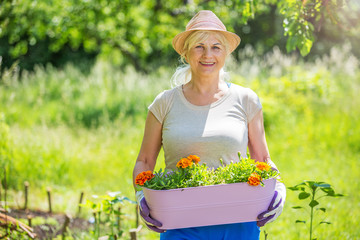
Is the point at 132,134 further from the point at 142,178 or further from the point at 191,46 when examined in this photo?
the point at 142,178

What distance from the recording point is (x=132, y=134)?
6.46 m

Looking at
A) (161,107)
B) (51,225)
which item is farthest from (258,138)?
(51,225)

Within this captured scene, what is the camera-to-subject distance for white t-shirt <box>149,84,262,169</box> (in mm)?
2170

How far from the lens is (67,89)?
8.73 meters

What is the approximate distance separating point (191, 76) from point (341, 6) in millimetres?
1119

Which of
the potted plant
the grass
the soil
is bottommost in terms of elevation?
the soil

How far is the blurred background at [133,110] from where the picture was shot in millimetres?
3637

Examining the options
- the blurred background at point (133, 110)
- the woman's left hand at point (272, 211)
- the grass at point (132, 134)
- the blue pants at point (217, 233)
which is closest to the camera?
the woman's left hand at point (272, 211)

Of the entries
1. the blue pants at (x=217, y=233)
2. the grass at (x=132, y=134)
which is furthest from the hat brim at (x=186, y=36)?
the grass at (x=132, y=134)

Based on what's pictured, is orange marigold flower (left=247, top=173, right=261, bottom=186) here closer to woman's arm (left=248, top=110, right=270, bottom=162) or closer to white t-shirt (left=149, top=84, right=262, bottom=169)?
white t-shirt (left=149, top=84, right=262, bottom=169)

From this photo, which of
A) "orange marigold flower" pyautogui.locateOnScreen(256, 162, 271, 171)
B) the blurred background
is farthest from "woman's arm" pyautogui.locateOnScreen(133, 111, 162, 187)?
the blurred background

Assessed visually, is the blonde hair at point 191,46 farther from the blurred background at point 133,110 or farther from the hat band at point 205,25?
the blurred background at point 133,110

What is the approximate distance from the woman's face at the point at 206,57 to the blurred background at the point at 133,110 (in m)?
0.72

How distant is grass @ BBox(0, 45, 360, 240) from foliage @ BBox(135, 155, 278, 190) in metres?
1.68
